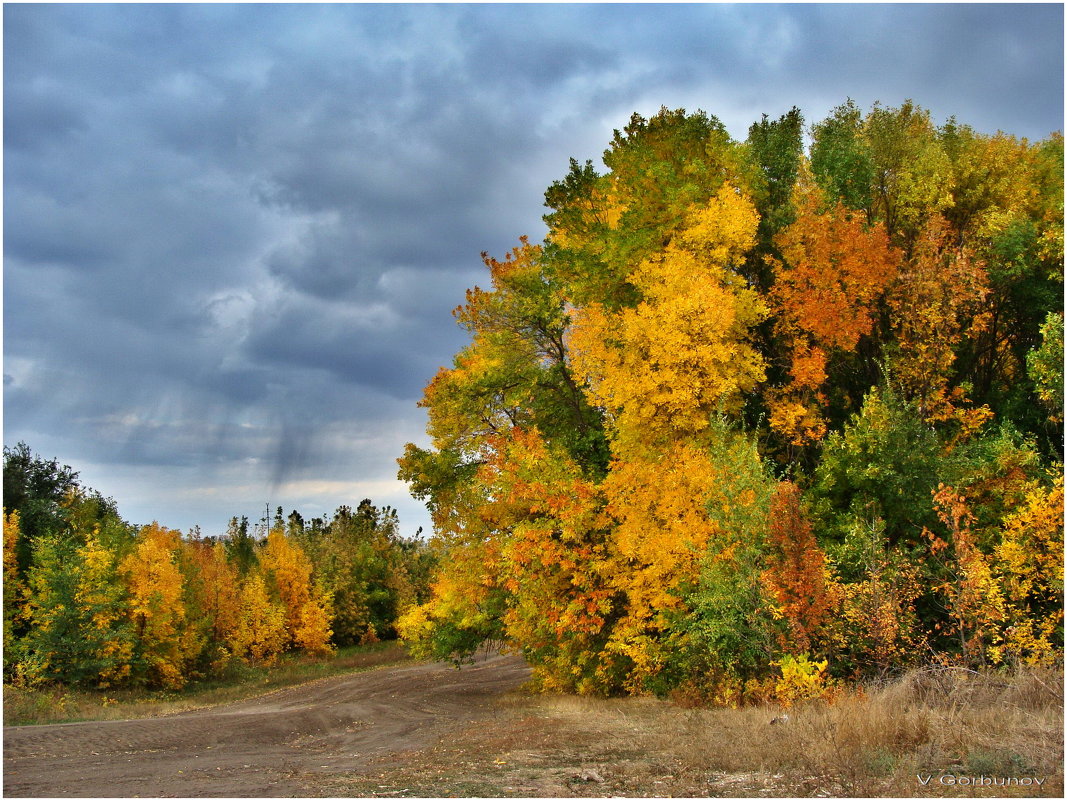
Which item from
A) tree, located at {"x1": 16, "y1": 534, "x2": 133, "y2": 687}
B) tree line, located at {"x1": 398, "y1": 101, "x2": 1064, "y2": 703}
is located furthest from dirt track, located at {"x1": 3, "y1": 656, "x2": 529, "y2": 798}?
tree, located at {"x1": 16, "y1": 534, "x2": 133, "y2": 687}

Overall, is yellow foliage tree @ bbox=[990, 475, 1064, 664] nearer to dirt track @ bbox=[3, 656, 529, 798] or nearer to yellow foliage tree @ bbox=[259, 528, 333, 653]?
dirt track @ bbox=[3, 656, 529, 798]

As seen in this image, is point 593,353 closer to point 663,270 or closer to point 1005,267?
point 663,270

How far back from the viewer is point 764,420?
29.3 metres

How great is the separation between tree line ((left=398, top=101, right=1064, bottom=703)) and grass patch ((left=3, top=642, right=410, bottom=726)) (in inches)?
498

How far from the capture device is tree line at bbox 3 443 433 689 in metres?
37.9

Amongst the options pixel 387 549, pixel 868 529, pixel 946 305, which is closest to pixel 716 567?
pixel 868 529

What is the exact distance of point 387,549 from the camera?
84.0 metres

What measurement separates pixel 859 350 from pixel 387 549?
6377cm

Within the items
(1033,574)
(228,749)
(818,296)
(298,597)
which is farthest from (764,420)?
(298,597)

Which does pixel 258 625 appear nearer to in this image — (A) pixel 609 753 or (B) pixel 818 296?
(B) pixel 818 296

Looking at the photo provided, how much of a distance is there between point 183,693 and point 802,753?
40540 millimetres

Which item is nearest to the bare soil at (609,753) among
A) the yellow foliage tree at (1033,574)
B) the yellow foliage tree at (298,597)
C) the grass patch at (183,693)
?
the yellow foliage tree at (1033,574)

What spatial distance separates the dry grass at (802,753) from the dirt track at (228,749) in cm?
162

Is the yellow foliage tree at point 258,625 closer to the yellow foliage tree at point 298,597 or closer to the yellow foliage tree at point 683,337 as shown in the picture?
the yellow foliage tree at point 298,597
